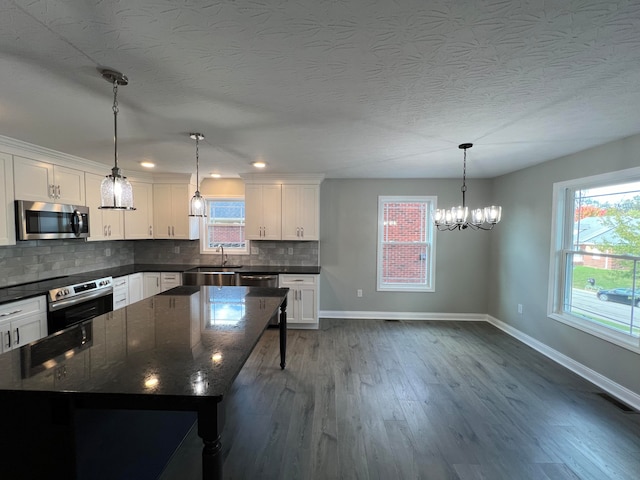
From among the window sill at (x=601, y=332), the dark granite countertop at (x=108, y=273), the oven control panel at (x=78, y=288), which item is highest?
the dark granite countertop at (x=108, y=273)

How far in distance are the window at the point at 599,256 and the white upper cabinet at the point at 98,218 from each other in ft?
18.3

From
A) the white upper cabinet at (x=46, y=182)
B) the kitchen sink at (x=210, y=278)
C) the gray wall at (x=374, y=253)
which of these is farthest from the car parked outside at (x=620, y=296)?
the white upper cabinet at (x=46, y=182)

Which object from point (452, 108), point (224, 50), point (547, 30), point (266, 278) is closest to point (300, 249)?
point (266, 278)

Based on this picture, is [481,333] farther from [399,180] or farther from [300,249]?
[300,249]

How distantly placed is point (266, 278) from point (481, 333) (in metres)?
3.25

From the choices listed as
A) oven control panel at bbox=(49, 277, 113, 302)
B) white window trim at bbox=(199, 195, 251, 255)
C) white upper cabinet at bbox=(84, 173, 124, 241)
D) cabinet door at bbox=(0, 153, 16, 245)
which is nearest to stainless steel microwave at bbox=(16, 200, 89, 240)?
cabinet door at bbox=(0, 153, 16, 245)

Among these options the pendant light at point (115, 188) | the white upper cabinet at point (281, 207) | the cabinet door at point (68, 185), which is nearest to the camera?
the pendant light at point (115, 188)

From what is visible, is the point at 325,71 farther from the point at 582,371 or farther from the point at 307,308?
the point at 582,371

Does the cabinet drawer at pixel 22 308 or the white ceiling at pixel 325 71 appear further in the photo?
the cabinet drawer at pixel 22 308

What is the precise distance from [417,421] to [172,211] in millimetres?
4297

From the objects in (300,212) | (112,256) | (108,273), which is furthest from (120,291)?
(300,212)

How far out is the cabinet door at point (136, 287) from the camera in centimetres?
395

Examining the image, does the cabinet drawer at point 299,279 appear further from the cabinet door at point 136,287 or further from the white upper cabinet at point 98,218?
the white upper cabinet at point 98,218

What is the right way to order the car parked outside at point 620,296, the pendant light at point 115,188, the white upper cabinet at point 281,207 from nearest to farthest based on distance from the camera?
the pendant light at point 115,188, the car parked outside at point 620,296, the white upper cabinet at point 281,207
